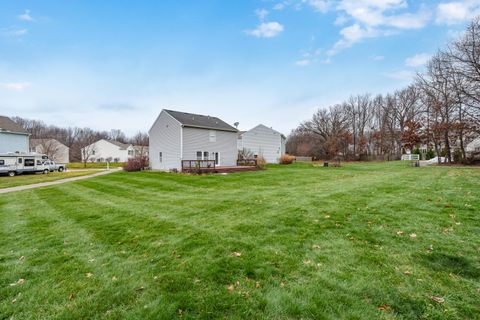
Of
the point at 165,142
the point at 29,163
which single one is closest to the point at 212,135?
the point at 165,142

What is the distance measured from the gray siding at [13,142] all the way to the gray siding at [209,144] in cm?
2342

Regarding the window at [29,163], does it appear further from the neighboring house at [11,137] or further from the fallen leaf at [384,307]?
the fallen leaf at [384,307]

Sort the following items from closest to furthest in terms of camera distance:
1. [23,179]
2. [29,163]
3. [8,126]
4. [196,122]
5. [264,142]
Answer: [23,179]
[196,122]
[29,163]
[8,126]
[264,142]

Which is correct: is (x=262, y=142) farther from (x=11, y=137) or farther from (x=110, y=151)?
(x=110, y=151)

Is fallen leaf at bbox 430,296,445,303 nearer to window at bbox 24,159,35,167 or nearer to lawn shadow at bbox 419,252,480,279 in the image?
lawn shadow at bbox 419,252,480,279

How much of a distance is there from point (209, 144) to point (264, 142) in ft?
44.4

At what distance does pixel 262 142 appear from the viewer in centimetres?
3447

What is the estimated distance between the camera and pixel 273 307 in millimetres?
2520

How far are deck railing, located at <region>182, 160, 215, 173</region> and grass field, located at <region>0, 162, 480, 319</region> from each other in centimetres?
1196

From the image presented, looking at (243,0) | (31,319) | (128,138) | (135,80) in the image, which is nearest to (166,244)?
(31,319)

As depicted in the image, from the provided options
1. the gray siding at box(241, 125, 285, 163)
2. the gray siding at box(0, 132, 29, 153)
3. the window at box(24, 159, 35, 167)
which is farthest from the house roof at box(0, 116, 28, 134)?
the gray siding at box(241, 125, 285, 163)

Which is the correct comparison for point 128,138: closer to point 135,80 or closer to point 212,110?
point 212,110

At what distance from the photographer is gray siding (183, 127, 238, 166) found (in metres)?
21.3

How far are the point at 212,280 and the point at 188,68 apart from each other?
58.7 feet
